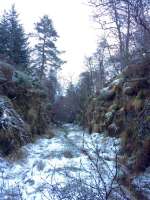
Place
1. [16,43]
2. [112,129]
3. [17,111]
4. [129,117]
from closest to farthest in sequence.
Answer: [129,117] → [112,129] → [17,111] → [16,43]

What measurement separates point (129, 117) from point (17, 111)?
609 centimetres

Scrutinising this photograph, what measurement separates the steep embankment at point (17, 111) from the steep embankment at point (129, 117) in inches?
146

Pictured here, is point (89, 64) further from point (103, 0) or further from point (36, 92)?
point (103, 0)

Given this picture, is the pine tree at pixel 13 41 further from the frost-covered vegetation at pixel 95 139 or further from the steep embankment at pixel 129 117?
the steep embankment at pixel 129 117

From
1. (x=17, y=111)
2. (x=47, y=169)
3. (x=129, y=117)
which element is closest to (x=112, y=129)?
(x=129, y=117)

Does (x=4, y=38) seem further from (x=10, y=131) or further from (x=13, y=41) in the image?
→ (x=10, y=131)

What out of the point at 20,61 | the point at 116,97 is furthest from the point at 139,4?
the point at 20,61

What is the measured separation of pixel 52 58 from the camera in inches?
1405

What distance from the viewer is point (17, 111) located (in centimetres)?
1631

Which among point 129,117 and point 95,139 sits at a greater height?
point 129,117

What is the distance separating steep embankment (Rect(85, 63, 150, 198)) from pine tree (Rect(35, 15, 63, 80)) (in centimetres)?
1441

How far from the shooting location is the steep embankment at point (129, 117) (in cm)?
934

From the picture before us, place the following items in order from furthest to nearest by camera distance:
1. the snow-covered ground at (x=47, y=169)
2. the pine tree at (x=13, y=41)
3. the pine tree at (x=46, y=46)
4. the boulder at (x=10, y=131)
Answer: the pine tree at (x=46, y=46), the pine tree at (x=13, y=41), the boulder at (x=10, y=131), the snow-covered ground at (x=47, y=169)

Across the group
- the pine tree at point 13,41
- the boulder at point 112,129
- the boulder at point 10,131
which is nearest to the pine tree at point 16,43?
the pine tree at point 13,41
